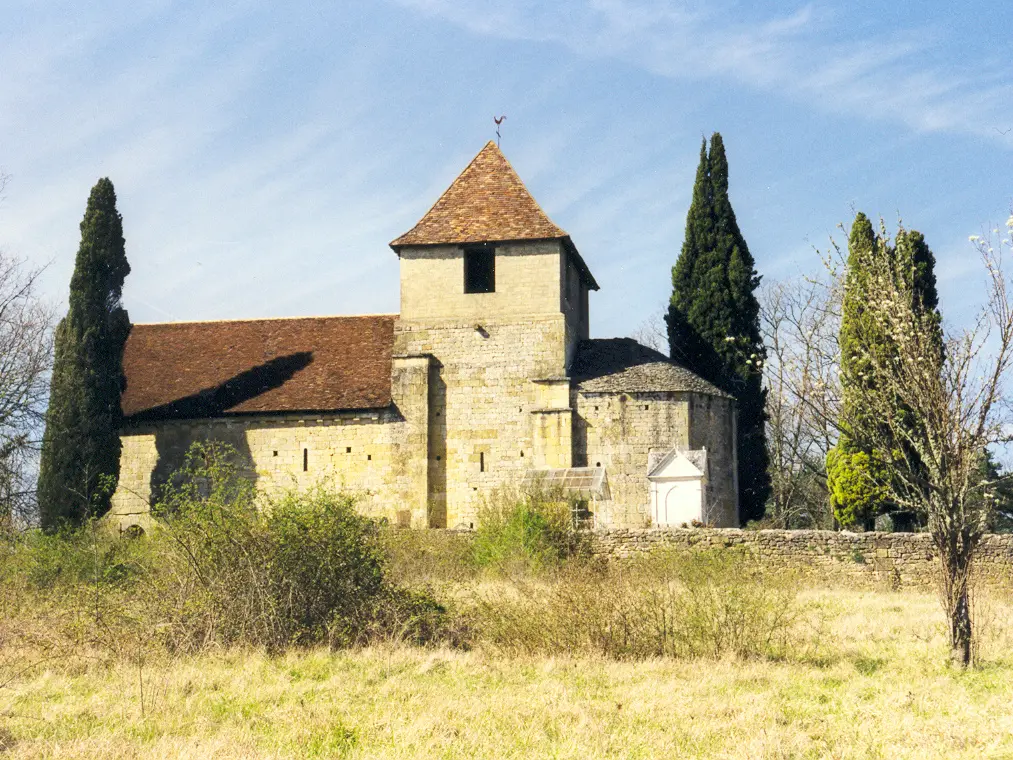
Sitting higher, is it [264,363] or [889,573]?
[264,363]

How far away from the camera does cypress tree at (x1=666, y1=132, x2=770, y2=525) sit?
28781 mm

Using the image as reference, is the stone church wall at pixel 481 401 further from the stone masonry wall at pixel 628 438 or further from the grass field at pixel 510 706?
the grass field at pixel 510 706

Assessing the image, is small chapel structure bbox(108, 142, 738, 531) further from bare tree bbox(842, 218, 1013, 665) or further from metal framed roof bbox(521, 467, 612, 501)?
bare tree bbox(842, 218, 1013, 665)

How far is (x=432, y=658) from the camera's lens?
494 inches

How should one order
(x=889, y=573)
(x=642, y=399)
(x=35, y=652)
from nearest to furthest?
(x=35, y=652), (x=889, y=573), (x=642, y=399)

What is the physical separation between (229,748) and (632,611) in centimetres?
525

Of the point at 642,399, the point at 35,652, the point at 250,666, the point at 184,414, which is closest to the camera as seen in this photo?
the point at 250,666

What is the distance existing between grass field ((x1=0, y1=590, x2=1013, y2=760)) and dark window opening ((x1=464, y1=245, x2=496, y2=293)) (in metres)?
16.4

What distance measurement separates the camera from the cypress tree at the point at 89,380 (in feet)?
83.5

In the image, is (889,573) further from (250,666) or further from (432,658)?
(250,666)

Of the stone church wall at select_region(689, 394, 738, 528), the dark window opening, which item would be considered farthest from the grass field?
the dark window opening

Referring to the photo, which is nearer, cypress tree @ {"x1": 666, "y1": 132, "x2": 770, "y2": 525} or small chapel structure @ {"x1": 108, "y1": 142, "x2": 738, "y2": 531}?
small chapel structure @ {"x1": 108, "y1": 142, "x2": 738, "y2": 531}

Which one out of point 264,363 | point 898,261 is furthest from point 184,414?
point 898,261

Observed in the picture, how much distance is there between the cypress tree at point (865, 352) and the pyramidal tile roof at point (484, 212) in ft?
24.9
